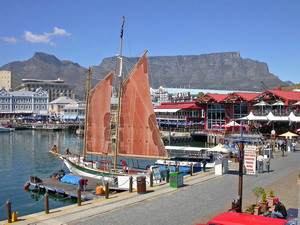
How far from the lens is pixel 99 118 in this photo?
3925 cm

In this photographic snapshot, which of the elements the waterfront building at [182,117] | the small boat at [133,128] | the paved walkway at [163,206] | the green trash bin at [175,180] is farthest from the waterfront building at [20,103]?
the paved walkway at [163,206]

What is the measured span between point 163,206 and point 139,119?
14522 mm

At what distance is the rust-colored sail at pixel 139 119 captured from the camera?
35.0 metres

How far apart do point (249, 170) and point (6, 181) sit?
23.5 m

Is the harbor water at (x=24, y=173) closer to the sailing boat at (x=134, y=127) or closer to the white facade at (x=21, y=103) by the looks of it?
the sailing boat at (x=134, y=127)

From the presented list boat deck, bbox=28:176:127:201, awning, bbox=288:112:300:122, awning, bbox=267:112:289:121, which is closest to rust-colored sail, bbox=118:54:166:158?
boat deck, bbox=28:176:127:201

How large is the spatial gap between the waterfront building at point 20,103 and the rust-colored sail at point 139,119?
159288mm

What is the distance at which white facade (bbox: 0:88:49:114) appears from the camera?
187625 millimetres

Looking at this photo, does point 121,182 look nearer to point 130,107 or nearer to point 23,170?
point 130,107

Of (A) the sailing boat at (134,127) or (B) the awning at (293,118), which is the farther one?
(B) the awning at (293,118)

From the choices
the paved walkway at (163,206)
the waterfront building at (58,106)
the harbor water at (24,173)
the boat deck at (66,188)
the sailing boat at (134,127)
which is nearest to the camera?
the paved walkway at (163,206)

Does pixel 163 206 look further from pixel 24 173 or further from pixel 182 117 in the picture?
pixel 182 117

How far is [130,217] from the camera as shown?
63.6ft

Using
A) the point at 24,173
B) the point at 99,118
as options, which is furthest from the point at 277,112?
the point at 24,173
